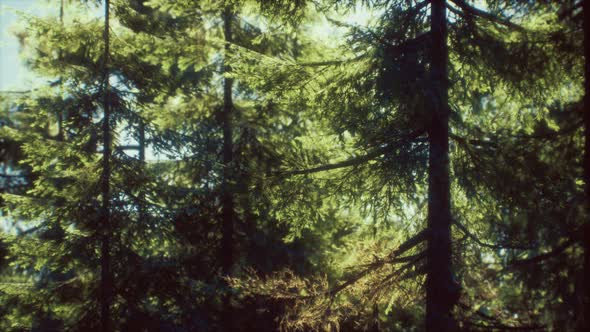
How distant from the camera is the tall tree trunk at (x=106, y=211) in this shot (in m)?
6.82

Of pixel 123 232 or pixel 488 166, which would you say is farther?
pixel 123 232

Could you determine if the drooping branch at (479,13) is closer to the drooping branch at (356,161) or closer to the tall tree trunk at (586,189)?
the tall tree trunk at (586,189)

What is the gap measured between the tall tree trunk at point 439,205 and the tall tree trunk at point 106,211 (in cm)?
518

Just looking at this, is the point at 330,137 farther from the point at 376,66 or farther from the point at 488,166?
the point at 488,166

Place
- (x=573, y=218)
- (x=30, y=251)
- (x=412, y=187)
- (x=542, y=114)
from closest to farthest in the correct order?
(x=573, y=218) < (x=542, y=114) < (x=412, y=187) < (x=30, y=251)

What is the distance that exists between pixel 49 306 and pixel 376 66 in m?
7.07

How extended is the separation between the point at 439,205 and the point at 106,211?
5378mm

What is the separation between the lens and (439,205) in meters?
5.52

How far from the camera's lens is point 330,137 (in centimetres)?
716

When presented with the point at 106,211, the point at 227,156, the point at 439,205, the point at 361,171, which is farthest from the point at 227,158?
the point at 439,205

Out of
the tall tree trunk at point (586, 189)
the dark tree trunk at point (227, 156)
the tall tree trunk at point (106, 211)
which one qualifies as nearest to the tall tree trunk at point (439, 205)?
the tall tree trunk at point (586, 189)

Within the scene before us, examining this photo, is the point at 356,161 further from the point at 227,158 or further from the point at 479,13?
the point at 227,158

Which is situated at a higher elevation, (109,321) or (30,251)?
(30,251)

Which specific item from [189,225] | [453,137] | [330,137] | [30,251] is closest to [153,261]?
[189,225]
